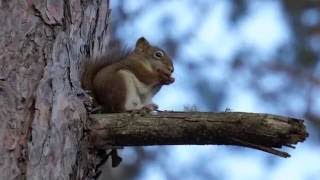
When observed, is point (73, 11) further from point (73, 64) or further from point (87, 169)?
point (87, 169)

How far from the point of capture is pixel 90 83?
212cm

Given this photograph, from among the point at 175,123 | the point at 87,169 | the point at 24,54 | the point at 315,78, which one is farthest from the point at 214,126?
the point at 315,78

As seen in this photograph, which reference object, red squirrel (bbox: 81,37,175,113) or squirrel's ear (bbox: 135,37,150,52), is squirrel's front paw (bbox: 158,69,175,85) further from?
squirrel's ear (bbox: 135,37,150,52)

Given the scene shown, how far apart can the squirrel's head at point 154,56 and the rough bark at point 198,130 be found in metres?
0.52

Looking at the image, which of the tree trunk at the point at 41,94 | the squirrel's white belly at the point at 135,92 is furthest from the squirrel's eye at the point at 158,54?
the tree trunk at the point at 41,94

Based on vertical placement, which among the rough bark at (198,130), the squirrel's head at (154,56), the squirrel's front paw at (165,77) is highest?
the squirrel's head at (154,56)

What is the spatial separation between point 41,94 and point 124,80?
0.36 m

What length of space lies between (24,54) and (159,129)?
1.22ft

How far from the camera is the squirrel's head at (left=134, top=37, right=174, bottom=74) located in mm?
2412

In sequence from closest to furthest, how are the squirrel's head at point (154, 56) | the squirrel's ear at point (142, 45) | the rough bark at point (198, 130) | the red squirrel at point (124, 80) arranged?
the rough bark at point (198, 130), the red squirrel at point (124, 80), the squirrel's head at point (154, 56), the squirrel's ear at point (142, 45)

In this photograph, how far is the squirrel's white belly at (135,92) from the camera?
2125mm

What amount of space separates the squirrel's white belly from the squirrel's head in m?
0.17

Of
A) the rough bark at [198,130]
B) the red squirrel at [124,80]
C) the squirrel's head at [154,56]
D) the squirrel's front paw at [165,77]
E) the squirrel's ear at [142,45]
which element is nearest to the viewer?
the rough bark at [198,130]

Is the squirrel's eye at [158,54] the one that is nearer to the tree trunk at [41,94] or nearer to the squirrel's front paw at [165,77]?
the squirrel's front paw at [165,77]
